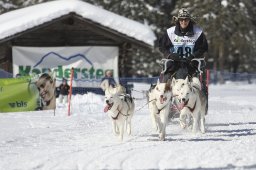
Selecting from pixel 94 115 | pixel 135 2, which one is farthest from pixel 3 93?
pixel 135 2

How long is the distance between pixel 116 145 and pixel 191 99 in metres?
1.89

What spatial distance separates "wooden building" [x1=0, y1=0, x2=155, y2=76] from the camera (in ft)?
68.7

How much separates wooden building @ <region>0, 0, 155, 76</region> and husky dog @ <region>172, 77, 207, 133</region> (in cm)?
1195

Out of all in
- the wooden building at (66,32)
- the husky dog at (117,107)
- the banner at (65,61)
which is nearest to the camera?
the husky dog at (117,107)

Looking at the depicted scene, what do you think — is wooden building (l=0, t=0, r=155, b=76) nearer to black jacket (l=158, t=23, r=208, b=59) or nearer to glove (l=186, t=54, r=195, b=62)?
black jacket (l=158, t=23, r=208, b=59)

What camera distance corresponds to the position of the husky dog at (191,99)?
9.32 metres

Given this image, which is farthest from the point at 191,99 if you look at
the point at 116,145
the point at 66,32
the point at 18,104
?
the point at 66,32

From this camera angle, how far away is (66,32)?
73.8 ft

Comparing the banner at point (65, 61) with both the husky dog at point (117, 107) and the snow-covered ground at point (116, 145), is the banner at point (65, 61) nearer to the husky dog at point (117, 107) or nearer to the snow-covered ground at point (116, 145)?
the snow-covered ground at point (116, 145)

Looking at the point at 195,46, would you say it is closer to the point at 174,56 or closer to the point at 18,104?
the point at 174,56

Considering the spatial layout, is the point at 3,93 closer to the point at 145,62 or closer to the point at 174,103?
the point at 174,103

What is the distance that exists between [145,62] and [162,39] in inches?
1405

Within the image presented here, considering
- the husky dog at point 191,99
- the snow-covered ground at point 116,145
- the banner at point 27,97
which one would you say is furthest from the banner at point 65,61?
the husky dog at point 191,99

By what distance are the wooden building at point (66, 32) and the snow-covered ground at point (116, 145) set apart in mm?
8537
